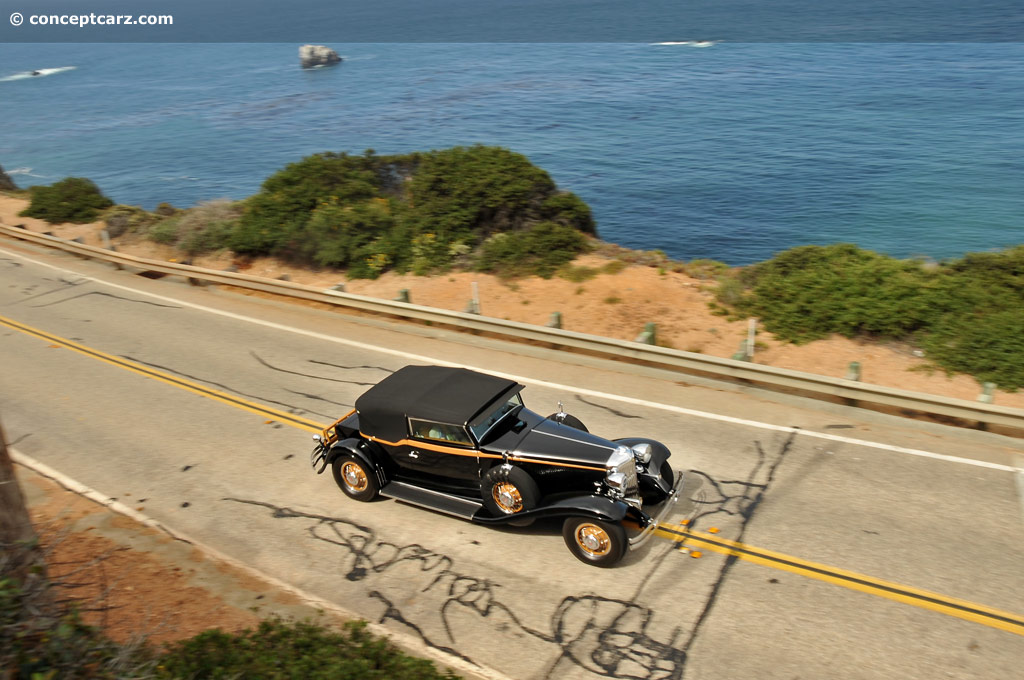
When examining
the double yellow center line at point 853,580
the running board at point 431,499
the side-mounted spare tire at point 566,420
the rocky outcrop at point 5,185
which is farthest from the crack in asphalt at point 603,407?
the rocky outcrop at point 5,185

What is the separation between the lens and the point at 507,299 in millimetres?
17047

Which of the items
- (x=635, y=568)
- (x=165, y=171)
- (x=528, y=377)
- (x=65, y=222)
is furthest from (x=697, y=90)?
(x=635, y=568)

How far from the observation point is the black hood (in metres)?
8.62

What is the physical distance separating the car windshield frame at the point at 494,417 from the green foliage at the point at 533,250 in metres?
8.57

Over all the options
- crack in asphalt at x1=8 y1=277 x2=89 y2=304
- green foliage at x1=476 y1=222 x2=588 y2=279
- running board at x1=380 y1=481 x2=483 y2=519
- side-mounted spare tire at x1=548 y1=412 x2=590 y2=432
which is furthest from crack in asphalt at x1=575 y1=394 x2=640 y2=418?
crack in asphalt at x1=8 y1=277 x2=89 y2=304

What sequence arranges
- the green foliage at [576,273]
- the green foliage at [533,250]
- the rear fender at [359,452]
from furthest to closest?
the green foliage at [533,250]
the green foliage at [576,273]
the rear fender at [359,452]

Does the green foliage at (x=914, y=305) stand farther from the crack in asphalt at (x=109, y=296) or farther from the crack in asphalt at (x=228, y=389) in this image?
the crack in asphalt at (x=109, y=296)

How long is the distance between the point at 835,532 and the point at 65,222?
89.5 ft

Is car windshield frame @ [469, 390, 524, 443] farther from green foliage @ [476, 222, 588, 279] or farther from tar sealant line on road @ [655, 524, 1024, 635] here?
green foliage @ [476, 222, 588, 279]

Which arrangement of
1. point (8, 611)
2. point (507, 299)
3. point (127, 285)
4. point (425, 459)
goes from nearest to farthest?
point (8, 611)
point (425, 459)
point (507, 299)
point (127, 285)

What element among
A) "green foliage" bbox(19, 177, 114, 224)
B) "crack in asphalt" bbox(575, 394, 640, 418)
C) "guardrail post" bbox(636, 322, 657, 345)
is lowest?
"crack in asphalt" bbox(575, 394, 640, 418)

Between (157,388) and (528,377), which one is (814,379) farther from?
(157,388)

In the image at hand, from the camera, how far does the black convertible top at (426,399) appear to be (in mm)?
9062

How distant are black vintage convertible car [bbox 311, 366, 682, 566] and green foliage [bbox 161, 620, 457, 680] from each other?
7.05ft
